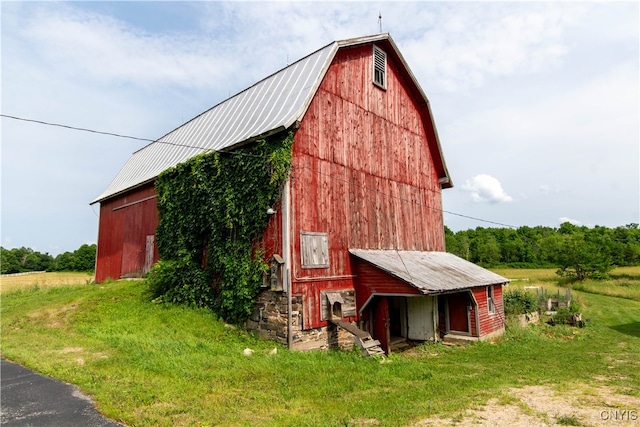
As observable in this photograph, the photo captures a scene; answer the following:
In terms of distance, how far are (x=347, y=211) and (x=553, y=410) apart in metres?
8.38

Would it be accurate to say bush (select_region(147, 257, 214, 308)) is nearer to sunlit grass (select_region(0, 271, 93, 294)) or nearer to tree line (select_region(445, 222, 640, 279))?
sunlit grass (select_region(0, 271, 93, 294))

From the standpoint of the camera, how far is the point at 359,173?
14727 millimetres

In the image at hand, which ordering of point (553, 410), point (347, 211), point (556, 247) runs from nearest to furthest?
point (553, 410) → point (347, 211) → point (556, 247)

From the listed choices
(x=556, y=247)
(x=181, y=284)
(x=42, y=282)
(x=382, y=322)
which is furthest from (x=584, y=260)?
(x=42, y=282)

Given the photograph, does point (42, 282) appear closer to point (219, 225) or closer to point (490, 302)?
point (219, 225)

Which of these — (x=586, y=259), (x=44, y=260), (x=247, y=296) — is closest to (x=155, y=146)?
(x=247, y=296)

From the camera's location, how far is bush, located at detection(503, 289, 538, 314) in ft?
67.4

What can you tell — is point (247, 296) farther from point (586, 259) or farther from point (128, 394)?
point (586, 259)

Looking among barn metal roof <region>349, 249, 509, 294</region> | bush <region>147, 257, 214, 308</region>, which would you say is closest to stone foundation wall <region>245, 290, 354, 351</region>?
bush <region>147, 257, 214, 308</region>

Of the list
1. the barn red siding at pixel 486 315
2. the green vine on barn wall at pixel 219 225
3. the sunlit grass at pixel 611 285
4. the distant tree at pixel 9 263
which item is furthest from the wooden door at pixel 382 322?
the distant tree at pixel 9 263

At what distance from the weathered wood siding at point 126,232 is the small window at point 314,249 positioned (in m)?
7.91

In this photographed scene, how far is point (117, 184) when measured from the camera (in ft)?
72.3

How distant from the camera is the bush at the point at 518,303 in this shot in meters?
20.5

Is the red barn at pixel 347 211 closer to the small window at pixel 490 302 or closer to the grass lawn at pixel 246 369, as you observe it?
the small window at pixel 490 302
